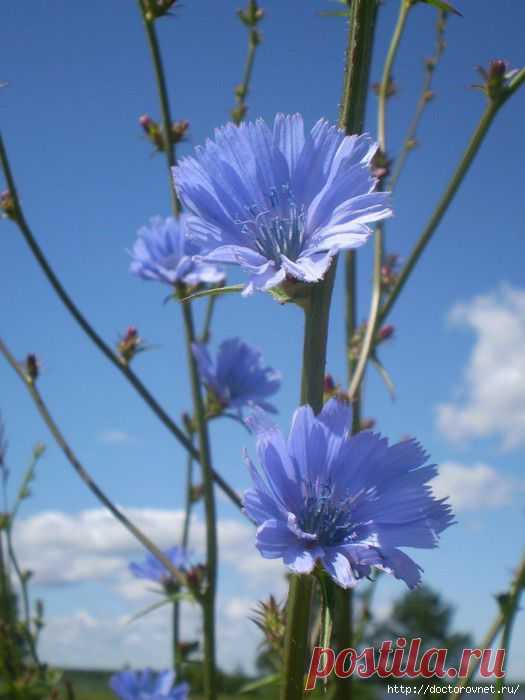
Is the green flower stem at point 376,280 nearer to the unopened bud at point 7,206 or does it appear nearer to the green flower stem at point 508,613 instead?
the green flower stem at point 508,613

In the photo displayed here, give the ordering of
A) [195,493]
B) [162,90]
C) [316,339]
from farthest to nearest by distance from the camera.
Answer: [195,493], [162,90], [316,339]

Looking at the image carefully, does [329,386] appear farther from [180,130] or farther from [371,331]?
[180,130]

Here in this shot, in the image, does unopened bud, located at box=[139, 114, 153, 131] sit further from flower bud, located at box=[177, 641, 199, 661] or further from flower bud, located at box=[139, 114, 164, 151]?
flower bud, located at box=[177, 641, 199, 661]

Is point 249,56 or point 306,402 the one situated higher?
point 249,56

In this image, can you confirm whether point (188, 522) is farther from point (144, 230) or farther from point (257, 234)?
point (257, 234)

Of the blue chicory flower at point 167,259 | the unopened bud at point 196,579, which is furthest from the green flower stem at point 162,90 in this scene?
the unopened bud at point 196,579

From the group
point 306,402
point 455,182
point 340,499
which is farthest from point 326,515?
point 455,182
